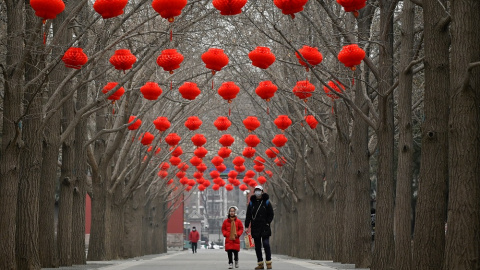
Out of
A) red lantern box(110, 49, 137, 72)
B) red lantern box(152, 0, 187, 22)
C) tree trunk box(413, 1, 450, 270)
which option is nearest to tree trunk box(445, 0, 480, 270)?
tree trunk box(413, 1, 450, 270)

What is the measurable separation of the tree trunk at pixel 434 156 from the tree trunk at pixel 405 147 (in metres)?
2.60

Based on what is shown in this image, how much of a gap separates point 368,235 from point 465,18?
10.5 metres

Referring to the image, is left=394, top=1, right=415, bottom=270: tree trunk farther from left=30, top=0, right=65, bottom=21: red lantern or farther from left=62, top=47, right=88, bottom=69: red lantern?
left=30, top=0, right=65, bottom=21: red lantern

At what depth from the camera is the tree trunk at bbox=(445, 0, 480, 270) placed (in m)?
11.0

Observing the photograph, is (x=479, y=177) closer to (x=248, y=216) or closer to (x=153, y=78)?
(x=248, y=216)

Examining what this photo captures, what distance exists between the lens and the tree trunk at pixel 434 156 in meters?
12.7

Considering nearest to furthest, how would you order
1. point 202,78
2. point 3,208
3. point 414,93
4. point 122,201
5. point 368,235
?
point 3,208, point 368,235, point 414,93, point 122,201, point 202,78

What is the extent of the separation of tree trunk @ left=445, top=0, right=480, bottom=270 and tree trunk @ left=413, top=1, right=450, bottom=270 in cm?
140

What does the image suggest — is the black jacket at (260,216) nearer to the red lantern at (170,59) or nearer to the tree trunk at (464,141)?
the red lantern at (170,59)

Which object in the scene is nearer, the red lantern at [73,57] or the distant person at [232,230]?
the red lantern at [73,57]

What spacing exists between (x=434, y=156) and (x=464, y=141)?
63.8 inches

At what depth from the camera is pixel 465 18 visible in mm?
11312

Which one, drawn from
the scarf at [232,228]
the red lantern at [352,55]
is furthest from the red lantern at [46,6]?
the scarf at [232,228]

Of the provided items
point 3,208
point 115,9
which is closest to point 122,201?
point 3,208
